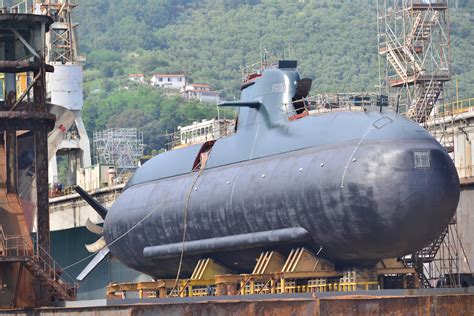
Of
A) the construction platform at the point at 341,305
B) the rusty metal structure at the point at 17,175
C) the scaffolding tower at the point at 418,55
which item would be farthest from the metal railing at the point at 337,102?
the scaffolding tower at the point at 418,55

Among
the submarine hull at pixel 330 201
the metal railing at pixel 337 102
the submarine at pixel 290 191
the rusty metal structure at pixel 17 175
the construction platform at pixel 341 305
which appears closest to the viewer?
the construction platform at pixel 341 305

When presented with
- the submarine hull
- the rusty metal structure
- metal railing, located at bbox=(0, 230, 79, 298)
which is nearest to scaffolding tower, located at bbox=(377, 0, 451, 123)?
the submarine hull

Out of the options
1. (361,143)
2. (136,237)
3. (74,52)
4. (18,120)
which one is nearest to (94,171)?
(74,52)

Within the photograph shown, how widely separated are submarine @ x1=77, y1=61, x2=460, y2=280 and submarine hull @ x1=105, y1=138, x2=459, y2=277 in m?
0.04

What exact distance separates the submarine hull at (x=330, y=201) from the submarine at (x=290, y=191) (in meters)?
0.04

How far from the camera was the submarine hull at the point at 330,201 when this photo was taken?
41938mm

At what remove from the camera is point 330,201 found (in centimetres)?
4334

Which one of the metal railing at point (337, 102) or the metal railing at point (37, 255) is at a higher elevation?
the metal railing at point (337, 102)

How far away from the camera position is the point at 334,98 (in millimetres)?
49000

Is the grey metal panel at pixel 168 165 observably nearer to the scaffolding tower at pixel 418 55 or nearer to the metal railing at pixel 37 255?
the metal railing at pixel 37 255

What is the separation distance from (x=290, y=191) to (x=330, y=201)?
2.47 meters

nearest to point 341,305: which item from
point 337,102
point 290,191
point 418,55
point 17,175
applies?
point 290,191

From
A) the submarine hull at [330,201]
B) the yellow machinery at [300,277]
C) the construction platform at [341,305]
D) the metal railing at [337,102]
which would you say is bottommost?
the yellow machinery at [300,277]

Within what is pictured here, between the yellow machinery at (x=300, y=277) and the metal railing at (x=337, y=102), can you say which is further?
the metal railing at (x=337, y=102)
